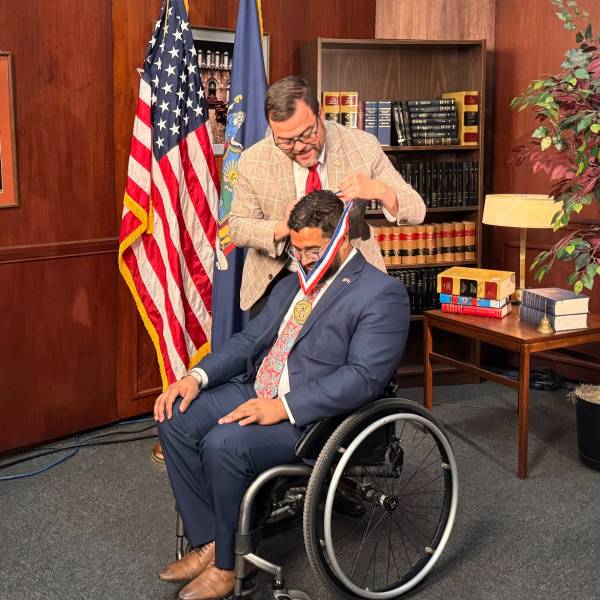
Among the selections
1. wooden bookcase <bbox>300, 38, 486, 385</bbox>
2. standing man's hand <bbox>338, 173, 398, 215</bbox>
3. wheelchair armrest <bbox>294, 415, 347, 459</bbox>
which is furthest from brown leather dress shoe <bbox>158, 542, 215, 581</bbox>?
wooden bookcase <bbox>300, 38, 486, 385</bbox>

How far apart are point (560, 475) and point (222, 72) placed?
244 centimetres

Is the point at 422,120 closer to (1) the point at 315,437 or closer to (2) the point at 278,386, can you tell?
(2) the point at 278,386

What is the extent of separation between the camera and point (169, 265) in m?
3.80

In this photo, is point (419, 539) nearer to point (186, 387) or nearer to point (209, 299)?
point (186, 387)

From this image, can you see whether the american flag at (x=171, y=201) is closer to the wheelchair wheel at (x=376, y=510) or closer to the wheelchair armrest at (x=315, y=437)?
the wheelchair wheel at (x=376, y=510)

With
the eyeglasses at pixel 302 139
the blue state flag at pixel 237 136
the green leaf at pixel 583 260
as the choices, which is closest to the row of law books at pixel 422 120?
the blue state flag at pixel 237 136

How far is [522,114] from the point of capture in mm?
4820

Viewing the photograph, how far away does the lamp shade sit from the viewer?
395 cm

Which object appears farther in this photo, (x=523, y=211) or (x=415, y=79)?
(x=415, y=79)

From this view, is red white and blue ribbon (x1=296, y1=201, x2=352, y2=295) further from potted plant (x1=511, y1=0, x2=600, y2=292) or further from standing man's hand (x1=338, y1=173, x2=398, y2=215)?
potted plant (x1=511, y1=0, x2=600, y2=292)

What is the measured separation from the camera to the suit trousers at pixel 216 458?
2.30m

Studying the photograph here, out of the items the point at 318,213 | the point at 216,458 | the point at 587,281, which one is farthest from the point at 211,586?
the point at 587,281

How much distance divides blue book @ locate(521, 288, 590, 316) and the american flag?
4.76 ft

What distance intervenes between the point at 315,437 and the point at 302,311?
0.44 m
